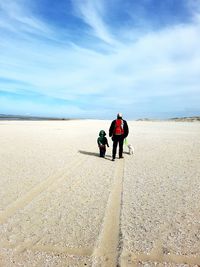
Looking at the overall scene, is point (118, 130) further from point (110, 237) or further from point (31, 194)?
point (110, 237)

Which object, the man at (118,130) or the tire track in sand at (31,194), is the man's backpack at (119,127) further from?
the tire track in sand at (31,194)

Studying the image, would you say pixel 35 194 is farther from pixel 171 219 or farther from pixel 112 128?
pixel 112 128

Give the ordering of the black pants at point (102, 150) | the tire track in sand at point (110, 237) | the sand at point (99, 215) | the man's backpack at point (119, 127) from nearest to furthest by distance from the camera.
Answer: the tire track in sand at point (110, 237), the sand at point (99, 215), the man's backpack at point (119, 127), the black pants at point (102, 150)

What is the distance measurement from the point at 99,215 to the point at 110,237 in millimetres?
1094

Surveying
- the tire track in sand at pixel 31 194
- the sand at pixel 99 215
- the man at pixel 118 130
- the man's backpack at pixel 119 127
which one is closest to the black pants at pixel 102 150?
the man at pixel 118 130

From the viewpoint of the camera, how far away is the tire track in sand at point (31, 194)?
6.72 meters

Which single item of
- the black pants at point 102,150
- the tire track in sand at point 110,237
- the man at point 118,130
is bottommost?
the tire track in sand at point 110,237

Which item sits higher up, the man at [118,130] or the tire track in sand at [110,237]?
the man at [118,130]

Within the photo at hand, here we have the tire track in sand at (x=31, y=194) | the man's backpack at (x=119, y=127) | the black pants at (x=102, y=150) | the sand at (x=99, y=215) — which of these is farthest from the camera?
the black pants at (x=102, y=150)

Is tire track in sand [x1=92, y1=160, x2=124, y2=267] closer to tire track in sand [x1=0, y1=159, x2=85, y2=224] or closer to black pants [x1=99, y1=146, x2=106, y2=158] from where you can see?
tire track in sand [x1=0, y1=159, x2=85, y2=224]

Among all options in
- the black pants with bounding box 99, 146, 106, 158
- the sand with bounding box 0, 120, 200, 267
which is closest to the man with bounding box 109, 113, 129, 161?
the black pants with bounding box 99, 146, 106, 158

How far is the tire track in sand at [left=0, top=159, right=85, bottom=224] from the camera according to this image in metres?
6.72

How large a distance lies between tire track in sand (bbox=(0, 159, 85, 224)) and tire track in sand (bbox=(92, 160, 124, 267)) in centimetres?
196

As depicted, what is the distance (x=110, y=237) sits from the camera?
18.3ft
